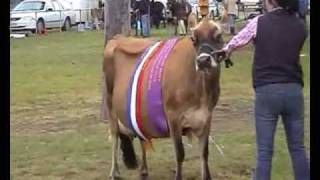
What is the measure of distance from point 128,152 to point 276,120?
2472 mm

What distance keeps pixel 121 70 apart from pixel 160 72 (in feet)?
2.54

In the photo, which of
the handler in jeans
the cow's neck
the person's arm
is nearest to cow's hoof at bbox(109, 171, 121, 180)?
the cow's neck

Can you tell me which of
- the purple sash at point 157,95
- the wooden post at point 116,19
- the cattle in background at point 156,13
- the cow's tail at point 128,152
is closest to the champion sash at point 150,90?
the purple sash at point 157,95

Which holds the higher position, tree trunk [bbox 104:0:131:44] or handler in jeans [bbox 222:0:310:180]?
tree trunk [bbox 104:0:131:44]

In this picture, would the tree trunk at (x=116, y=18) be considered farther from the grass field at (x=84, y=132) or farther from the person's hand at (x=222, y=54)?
the person's hand at (x=222, y=54)

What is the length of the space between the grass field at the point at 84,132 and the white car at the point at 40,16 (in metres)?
15.3

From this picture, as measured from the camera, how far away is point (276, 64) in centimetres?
653

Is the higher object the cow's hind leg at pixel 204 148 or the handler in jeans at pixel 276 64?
the handler in jeans at pixel 276 64

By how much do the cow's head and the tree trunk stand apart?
5238 mm

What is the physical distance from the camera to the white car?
36500 millimetres

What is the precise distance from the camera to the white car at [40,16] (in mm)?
36500

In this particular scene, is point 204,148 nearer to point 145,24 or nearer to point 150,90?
point 150,90

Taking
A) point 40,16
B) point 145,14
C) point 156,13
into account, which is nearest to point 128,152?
point 145,14

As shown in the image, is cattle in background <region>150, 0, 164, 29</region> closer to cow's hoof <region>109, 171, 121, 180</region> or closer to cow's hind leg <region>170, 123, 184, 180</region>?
cow's hoof <region>109, 171, 121, 180</region>
